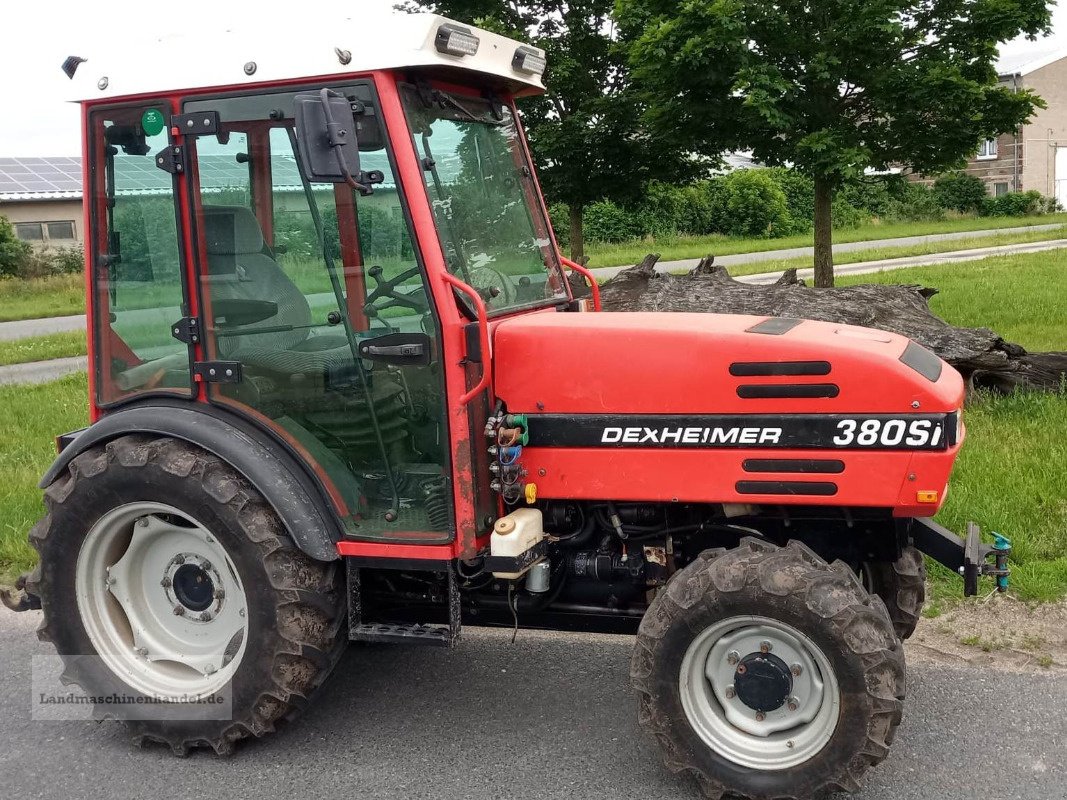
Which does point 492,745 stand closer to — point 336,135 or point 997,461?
point 336,135

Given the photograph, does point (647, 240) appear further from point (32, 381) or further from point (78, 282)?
point (32, 381)

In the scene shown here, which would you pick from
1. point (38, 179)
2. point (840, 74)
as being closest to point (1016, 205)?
point (840, 74)

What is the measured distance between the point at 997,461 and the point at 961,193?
3852cm

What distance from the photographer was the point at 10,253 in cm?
2808

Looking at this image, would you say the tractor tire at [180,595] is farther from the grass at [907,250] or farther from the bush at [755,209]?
the bush at [755,209]

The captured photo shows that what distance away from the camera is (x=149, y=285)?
4.00 m

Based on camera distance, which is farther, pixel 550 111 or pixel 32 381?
pixel 550 111

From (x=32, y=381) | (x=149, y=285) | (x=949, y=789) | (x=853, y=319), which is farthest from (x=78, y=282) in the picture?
(x=949, y=789)

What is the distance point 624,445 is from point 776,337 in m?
0.63

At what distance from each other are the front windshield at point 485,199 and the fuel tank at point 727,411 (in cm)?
30

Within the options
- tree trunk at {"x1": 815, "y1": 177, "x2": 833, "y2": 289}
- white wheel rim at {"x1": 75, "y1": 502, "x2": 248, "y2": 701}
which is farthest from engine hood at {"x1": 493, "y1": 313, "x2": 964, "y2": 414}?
tree trunk at {"x1": 815, "y1": 177, "x2": 833, "y2": 289}

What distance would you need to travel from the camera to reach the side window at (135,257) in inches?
154

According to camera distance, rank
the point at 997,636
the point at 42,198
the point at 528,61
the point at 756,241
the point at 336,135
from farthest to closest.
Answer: the point at 756,241, the point at 42,198, the point at 997,636, the point at 528,61, the point at 336,135

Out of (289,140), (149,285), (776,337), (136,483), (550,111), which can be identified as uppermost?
(550,111)
